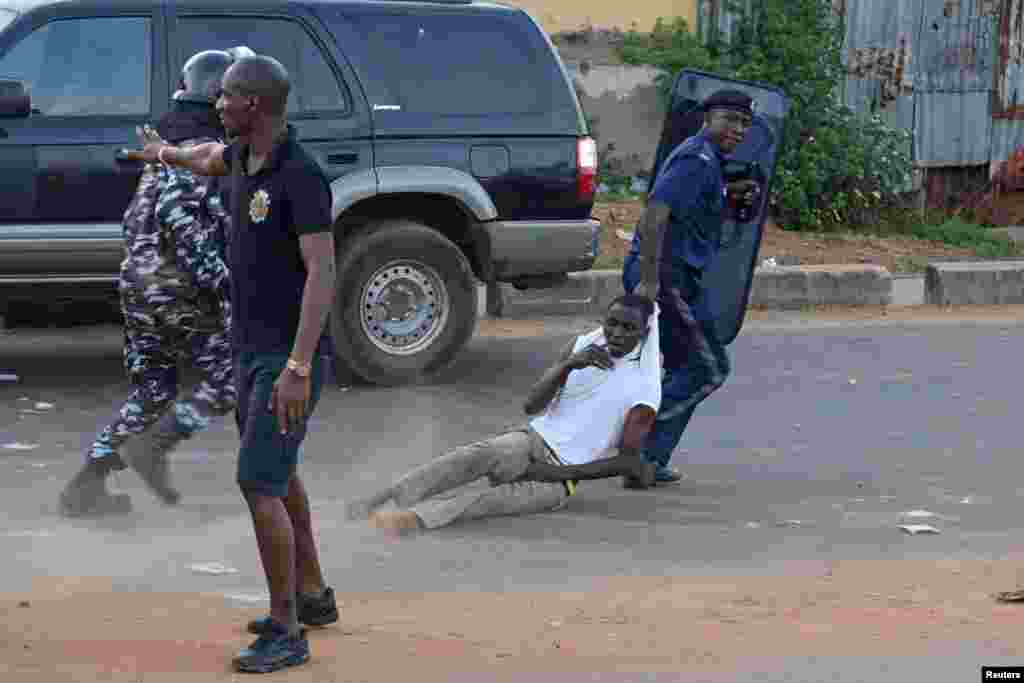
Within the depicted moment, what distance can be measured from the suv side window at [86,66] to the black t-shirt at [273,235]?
490 cm

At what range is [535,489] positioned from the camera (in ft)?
25.6

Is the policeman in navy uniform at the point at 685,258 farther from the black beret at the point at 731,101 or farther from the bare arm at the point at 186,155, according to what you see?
the bare arm at the point at 186,155

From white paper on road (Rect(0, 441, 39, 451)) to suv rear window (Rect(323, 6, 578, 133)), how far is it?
2.86 m

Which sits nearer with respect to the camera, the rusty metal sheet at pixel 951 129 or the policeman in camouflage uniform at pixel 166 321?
the policeman in camouflage uniform at pixel 166 321

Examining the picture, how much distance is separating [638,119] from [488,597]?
1070 centimetres

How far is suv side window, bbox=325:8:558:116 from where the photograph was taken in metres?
10.8

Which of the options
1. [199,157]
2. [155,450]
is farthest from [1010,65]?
[199,157]

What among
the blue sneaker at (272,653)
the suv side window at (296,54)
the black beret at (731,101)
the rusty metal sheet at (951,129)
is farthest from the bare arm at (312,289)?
the rusty metal sheet at (951,129)

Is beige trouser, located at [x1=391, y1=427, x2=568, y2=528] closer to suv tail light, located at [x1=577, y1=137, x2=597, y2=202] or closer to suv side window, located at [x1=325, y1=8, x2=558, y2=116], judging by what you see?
suv tail light, located at [x1=577, y1=137, x2=597, y2=202]

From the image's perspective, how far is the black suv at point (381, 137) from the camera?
10.2 metres

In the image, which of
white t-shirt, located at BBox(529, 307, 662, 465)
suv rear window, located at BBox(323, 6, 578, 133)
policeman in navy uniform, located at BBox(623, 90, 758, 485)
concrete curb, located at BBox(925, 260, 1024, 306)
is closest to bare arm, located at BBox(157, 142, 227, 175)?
white t-shirt, located at BBox(529, 307, 662, 465)

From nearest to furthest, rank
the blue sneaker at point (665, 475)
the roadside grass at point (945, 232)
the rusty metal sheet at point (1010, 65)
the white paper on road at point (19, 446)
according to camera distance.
Result: the blue sneaker at point (665, 475), the white paper on road at point (19, 446), the roadside grass at point (945, 232), the rusty metal sheet at point (1010, 65)

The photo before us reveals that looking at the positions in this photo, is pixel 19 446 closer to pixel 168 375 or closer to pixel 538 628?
pixel 168 375

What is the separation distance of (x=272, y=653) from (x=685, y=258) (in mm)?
3598
